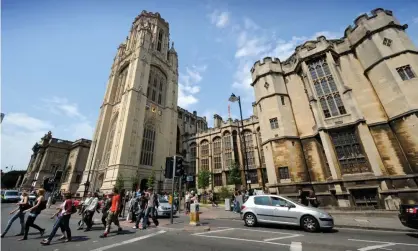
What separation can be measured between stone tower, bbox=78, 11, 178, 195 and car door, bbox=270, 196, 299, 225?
2547 centimetres

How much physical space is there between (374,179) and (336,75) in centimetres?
904

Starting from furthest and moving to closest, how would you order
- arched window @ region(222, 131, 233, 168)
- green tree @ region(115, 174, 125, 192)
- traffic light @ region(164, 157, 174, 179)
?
1. arched window @ region(222, 131, 233, 168)
2. green tree @ region(115, 174, 125, 192)
3. traffic light @ region(164, 157, 174, 179)

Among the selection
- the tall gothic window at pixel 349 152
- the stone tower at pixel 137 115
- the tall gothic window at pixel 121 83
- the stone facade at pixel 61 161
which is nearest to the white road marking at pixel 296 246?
the tall gothic window at pixel 349 152

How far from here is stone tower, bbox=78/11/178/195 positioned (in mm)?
30881

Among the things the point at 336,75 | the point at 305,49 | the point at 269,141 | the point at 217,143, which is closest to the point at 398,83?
the point at 336,75

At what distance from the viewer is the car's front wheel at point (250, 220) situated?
29.8 ft

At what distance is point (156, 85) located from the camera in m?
42.8

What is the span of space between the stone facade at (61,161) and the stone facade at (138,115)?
618 inches

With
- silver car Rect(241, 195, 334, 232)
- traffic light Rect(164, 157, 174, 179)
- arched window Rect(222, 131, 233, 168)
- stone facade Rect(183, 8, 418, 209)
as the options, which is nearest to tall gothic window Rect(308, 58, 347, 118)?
stone facade Rect(183, 8, 418, 209)

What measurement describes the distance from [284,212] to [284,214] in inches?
3.3

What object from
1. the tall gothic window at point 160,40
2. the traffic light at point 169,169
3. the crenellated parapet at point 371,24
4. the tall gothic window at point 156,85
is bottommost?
the traffic light at point 169,169

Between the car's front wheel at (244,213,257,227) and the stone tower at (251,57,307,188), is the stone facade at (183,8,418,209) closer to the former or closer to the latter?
the stone tower at (251,57,307,188)

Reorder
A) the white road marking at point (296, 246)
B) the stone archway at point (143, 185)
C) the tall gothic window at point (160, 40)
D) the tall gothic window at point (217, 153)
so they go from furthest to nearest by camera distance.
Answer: the tall gothic window at point (160, 40)
the tall gothic window at point (217, 153)
the stone archway at point (143, 185)
the white road marking at point (296, 246)

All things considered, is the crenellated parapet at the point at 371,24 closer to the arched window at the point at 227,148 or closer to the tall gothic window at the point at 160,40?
the arched window at the point at 227,148
